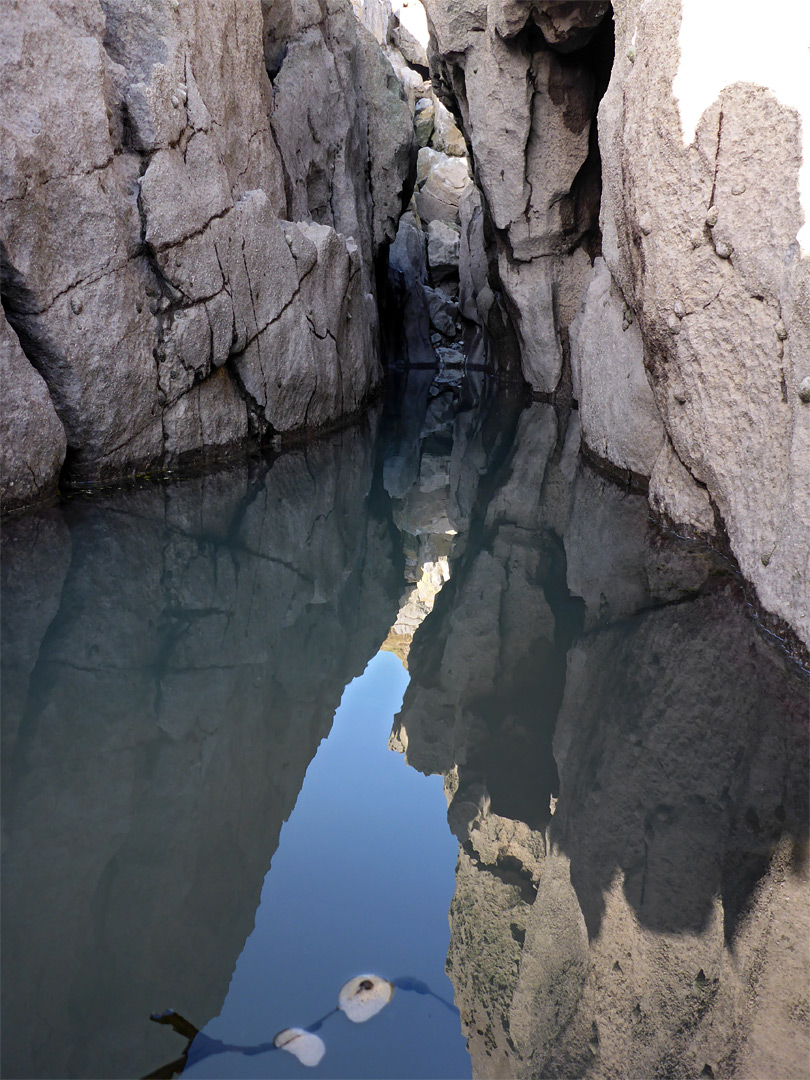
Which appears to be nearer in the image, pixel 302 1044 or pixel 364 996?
pixel 302 1044

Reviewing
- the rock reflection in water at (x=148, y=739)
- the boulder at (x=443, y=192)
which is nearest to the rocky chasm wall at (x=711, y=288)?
the rock reflection in water at (x=148, y=739)

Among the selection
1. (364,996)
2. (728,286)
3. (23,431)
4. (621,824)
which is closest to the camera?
(364,996)

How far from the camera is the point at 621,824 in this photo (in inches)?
95.0

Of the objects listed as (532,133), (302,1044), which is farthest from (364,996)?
(532,133)

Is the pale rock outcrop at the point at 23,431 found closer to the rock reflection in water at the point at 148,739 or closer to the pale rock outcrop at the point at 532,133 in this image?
the rock reflection in water at the point at 148,739

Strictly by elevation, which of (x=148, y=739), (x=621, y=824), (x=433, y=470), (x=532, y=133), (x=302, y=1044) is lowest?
→ (x=302, y=1044)

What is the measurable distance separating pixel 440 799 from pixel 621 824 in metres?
0.54

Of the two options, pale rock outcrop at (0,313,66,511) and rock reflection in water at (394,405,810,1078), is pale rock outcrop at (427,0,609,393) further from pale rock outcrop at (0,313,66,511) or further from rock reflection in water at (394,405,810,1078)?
rock reflection in water at (394,405,810,1078)

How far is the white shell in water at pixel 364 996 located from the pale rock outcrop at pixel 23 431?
4342 millimetres

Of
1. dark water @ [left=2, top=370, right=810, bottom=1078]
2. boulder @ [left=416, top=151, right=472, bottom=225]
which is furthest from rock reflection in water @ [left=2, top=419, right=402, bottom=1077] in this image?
boulder @ [left=416, top=151, right=472, bottom=225]

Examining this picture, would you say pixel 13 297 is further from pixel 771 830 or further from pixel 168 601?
pixel 771 830

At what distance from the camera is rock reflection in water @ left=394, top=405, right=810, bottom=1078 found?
1.75m

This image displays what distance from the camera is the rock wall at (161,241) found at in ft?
17.7

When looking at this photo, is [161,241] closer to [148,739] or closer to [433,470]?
[433,470]
